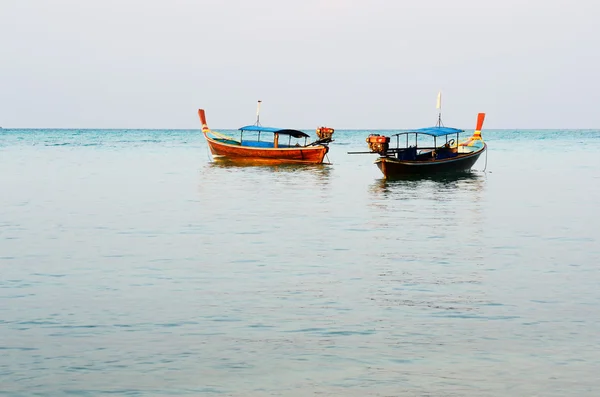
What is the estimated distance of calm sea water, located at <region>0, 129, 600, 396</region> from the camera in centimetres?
902

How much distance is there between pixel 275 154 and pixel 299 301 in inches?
1828

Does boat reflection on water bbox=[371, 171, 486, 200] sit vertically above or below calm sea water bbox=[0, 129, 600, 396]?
below

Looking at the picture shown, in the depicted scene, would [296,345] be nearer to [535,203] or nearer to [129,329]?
[129,329]

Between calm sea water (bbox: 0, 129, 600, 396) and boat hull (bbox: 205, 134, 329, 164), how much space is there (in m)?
30.1

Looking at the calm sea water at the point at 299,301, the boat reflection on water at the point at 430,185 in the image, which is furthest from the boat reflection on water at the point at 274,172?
the calm sea water at the point at 299,301

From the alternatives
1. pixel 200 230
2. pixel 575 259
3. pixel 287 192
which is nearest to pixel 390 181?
pixel 287 192

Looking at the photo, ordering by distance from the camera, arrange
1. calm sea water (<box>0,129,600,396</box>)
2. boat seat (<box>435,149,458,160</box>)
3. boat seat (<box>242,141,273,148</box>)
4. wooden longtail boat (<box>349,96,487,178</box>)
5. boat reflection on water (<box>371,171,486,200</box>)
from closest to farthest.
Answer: calm sea water (<box>0,129,600,396</box>) → boat reflection on water (<box>371,171,486,200</box>) → wooden longtail boat (<box>349,96,487,178</box>) → boat seat (<box>435,149,458,160</box>) → boat seat (<box>242,141,273,148</box>)

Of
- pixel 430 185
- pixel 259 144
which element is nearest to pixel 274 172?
pixel 259 144

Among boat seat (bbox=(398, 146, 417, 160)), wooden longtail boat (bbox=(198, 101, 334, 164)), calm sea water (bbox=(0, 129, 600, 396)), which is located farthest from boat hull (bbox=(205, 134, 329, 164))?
calm sea water (bbox=(0, 129, 600, 396))

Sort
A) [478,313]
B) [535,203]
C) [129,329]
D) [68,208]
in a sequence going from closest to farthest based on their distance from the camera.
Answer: [129,329] < [478,313] < [68,208] < [535,203]

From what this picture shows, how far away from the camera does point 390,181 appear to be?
42312mm

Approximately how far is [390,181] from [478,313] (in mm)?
30560

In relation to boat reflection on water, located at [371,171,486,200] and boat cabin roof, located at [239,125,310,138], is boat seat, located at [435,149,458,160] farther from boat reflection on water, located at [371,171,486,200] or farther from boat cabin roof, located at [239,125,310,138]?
boat cabin roof, located at [239,125,310,138]

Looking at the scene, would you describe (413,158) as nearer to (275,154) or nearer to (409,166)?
(409,166)
